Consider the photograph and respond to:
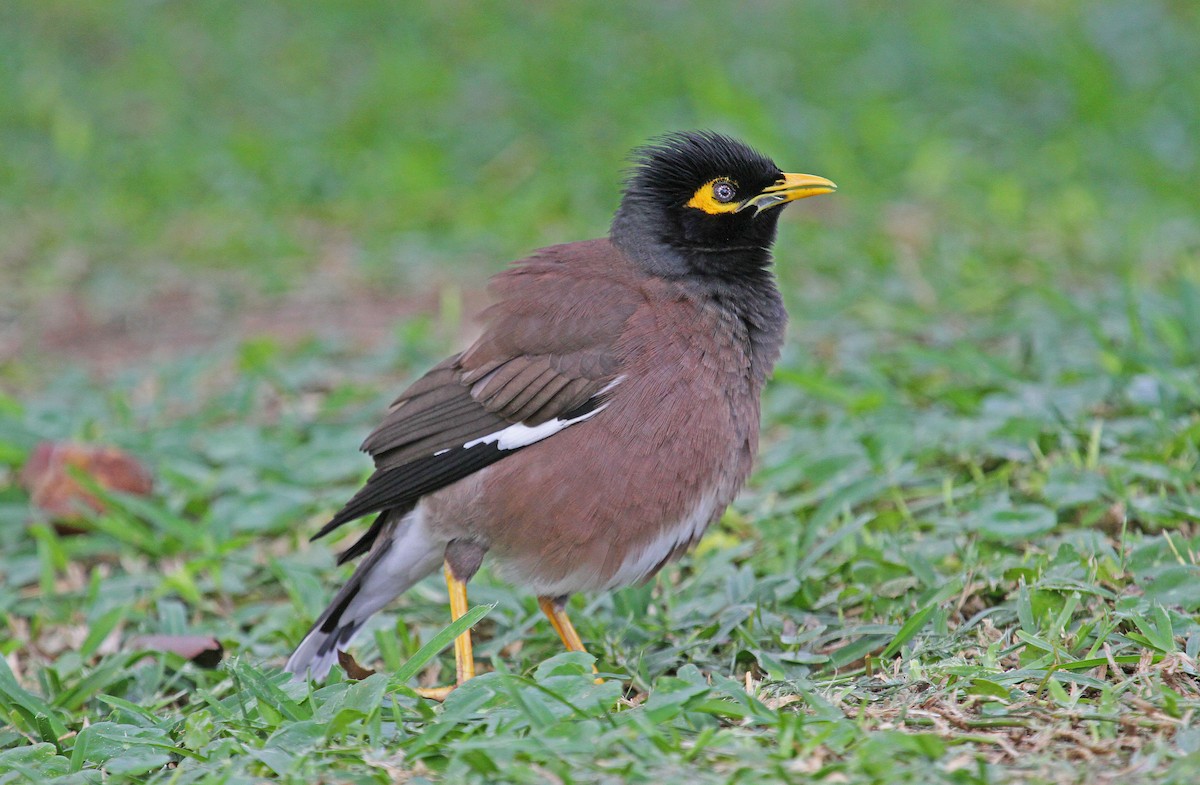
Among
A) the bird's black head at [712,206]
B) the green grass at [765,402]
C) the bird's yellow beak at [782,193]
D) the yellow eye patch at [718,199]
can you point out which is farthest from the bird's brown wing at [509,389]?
the green grass at [765,402]

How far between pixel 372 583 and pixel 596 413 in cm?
96

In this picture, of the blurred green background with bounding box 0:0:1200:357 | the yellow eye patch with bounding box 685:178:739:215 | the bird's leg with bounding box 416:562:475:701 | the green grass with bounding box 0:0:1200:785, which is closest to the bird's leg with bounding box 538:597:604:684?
the green grass with bounding box 0:0:1200:785

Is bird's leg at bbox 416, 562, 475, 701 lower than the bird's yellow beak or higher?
lower

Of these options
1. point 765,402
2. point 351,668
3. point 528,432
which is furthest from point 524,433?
point 765,402

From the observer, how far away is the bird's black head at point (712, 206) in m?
4.54

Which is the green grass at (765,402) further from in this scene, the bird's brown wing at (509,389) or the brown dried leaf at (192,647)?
the bird's brown wing at (509,389)

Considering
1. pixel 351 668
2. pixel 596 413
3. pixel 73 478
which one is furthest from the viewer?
pixel 73 478

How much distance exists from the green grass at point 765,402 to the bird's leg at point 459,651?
0.20 meters

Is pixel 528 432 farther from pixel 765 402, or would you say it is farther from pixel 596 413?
pixel 765 402

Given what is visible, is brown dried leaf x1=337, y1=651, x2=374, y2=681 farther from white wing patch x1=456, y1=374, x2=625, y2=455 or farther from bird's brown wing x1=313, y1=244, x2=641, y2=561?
white wing patch x1=456, y1=374, x2=625, y2=455

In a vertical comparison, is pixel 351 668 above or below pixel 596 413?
below

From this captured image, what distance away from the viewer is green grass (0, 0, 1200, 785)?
339 cm

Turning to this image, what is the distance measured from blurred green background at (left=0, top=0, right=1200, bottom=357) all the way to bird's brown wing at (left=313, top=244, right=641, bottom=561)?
10.5ft

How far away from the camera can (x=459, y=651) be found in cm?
420
